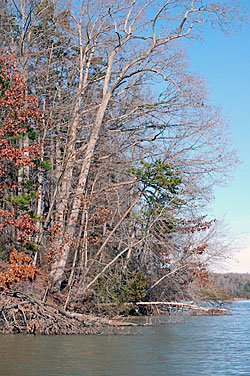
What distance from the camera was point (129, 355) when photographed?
11398mm

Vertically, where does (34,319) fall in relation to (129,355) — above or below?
above

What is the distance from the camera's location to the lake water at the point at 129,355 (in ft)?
31.6

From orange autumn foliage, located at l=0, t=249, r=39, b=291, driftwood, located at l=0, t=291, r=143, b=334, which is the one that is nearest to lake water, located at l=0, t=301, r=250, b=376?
driftwood, located at l=0, t=291, r=143, b=334

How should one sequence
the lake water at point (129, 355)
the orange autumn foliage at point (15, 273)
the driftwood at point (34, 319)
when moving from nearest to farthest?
the lake water at point (129, 355) < the driftwood at point (34, 319) < the orange autumn foliage at point (15, 273)

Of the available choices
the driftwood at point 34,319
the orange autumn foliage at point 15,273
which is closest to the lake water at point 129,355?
the driftwood at point 34,319

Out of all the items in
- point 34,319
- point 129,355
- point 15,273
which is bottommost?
point 129,355

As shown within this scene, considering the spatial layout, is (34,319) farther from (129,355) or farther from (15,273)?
(129,355)

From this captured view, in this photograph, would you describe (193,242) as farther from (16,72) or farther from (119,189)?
(16,72)

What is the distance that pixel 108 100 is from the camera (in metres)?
22.2

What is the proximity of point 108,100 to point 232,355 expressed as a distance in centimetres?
1347

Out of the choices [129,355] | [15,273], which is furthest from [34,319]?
[129,355]

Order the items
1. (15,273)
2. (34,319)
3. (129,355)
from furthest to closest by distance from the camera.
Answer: (15,273)
(34,319)
(129,355)

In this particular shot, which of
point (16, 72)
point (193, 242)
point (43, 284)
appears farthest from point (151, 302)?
point (16, 72)

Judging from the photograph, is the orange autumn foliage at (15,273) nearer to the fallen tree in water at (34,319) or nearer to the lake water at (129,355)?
the fallen tree in water at (34,319)
